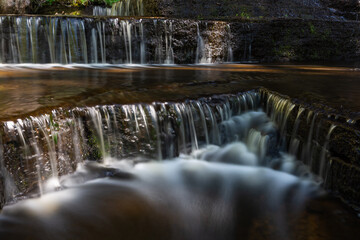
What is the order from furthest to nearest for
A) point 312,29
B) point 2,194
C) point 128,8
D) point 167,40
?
1. point 128,8
2. point 312,29
3. point 167,40
4. point 2,194

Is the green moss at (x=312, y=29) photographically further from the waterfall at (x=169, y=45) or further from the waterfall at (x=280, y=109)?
the waterfall at (x=280, y=109)

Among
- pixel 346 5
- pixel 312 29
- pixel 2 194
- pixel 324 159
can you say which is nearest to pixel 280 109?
pixel 324 159

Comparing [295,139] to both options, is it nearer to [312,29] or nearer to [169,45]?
[169,45]

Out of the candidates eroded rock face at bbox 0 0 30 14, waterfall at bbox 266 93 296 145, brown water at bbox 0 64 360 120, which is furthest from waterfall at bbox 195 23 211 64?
eroded rock face at bbox 0 0 30 14

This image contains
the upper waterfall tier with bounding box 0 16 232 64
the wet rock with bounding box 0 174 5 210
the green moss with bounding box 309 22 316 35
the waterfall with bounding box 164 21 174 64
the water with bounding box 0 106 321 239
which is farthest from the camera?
the green moss with bounding box 309 22 316 35

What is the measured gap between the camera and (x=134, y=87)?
17.8 ft

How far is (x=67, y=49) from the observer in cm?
Result: 883

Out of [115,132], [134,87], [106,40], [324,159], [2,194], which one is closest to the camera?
[2,194]

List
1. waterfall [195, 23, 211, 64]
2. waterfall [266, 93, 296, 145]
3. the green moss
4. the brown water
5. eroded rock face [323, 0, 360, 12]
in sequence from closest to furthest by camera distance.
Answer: the brown water < waterfall [266, 93, 296, 145] < waterfall [195, 23, 211, 64] < the green moss < eroded rock face [323, 0, 360, 12]

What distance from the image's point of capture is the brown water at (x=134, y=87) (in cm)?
423

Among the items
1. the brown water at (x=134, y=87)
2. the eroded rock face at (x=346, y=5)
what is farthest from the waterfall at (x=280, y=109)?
the eroded rock face at (x=346, y=5)

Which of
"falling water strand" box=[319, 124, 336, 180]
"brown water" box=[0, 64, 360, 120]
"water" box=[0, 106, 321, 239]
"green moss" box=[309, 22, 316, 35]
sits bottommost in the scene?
"water" box=[0, 106, 321, 239]

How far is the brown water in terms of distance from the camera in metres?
4.23

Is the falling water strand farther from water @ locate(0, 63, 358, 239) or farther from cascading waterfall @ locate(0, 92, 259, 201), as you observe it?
cascading waterfall @ locate(0, 92, 259, 201)
